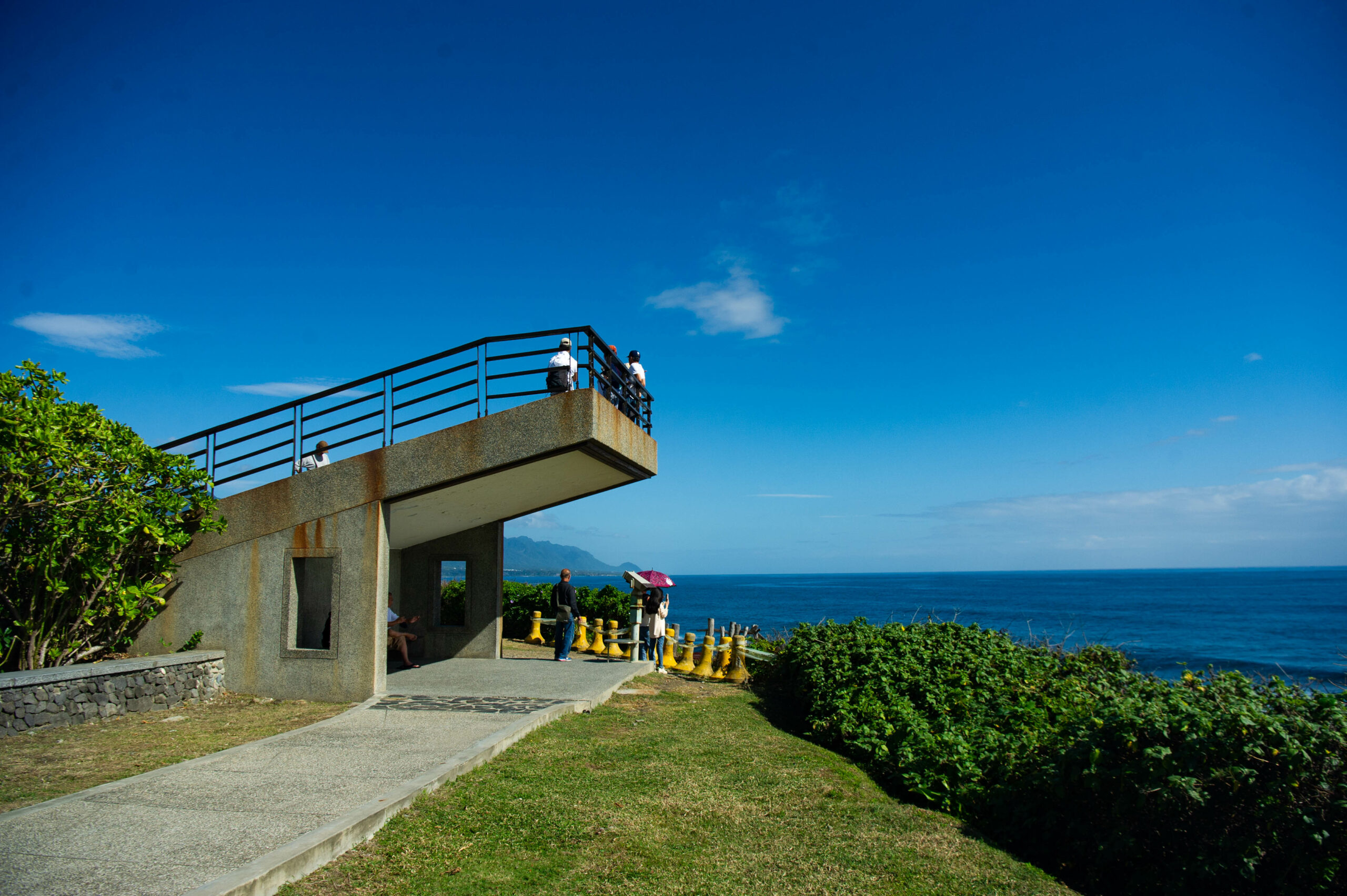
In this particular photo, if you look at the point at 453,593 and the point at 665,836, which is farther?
the point at 453,593

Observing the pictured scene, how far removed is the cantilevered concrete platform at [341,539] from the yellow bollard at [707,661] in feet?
14.9

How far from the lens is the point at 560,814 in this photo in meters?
5.98

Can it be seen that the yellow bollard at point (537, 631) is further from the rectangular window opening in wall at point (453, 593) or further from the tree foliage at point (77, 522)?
the tree foliage at point (77, 522)

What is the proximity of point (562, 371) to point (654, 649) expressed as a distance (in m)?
6.68

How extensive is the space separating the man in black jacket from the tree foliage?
5823 mm

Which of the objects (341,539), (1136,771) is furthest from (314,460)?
(1136,771)

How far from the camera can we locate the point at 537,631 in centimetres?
1892

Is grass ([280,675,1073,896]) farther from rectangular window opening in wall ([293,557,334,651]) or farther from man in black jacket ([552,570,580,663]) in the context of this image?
rectangular window opening in wall ([293,557,334,651])

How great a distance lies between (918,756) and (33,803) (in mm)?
7257

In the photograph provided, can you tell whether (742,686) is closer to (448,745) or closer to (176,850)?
(448,745)

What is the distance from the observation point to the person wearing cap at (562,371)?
10820 millimetres

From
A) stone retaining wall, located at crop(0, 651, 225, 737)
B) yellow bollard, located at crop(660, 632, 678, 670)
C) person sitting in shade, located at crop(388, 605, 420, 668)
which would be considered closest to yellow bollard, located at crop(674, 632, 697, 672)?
yellow bollard, located at crop(660, 632, 678, 670)

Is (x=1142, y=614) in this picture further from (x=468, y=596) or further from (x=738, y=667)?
(x=468, y=596)

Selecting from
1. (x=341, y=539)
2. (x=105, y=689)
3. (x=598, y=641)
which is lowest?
(x=598, y=641)
